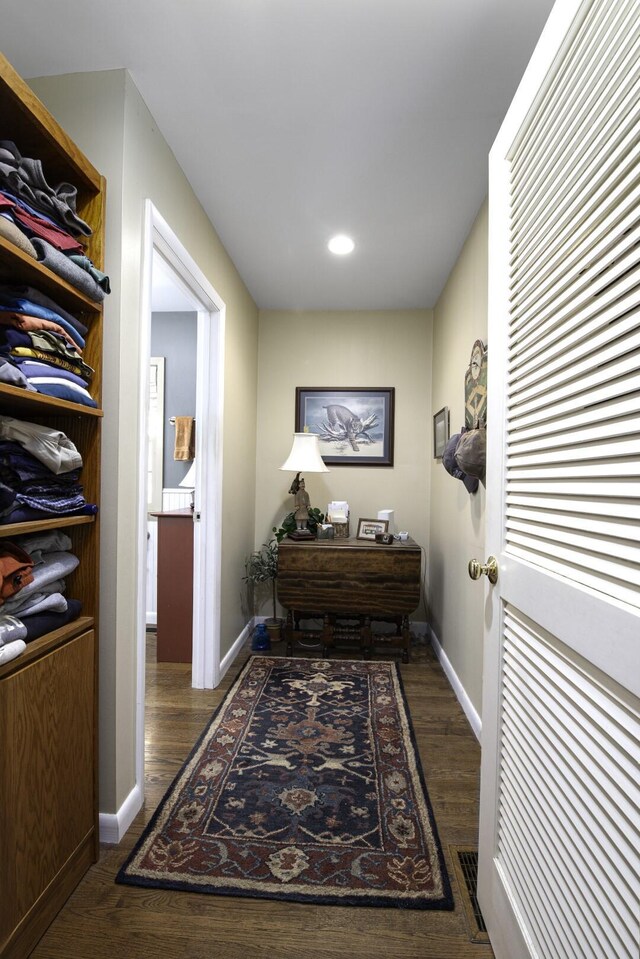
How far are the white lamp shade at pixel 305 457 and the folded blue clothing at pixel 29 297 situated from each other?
6.59ft

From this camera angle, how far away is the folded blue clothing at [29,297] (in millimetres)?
1186

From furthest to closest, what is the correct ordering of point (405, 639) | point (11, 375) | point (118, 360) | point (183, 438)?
point (183, 438) → point (405, 639) → point (118, 360) → point (11, 375)

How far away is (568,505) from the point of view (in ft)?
2.85

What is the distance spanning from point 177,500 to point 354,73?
2.93 m

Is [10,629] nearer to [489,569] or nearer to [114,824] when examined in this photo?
[114,824]

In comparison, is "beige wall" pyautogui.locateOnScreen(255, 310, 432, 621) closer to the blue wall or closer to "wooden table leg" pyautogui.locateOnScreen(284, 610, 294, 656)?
the blue wall

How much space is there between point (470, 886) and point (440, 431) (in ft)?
7.87

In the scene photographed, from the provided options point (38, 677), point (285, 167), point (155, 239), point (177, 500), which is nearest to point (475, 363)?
point (285, 167)

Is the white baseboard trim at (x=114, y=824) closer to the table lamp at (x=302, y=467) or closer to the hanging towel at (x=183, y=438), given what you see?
the table lamp at (x=302, y=467)

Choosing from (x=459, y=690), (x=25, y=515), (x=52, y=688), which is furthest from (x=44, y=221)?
(x=459, y=690)

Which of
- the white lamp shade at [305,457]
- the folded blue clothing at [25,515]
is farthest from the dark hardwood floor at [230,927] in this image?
the white lamp shade at [305,457]

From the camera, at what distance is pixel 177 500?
3.80 meters

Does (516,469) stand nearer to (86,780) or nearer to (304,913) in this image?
(304,913)

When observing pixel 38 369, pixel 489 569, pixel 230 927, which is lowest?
pixel 230 927
